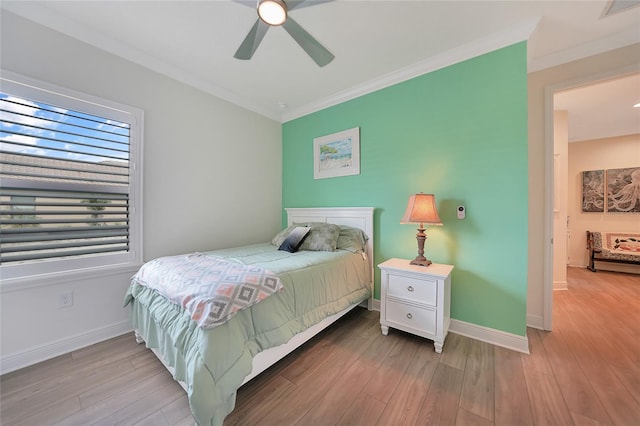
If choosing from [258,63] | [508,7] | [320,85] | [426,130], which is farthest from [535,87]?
[258,63]

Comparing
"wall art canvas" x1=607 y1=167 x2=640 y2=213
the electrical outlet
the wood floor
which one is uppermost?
A: "wall art canvas" x1=607 y1=167 x2=640 y2=213

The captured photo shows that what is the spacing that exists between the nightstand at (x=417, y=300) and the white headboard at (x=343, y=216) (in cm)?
54

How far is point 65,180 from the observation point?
6.15 feet

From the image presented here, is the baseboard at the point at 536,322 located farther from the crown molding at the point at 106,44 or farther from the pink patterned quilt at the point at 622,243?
the crown molding at the point at 106,44

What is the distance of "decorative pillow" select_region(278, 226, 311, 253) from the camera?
248 centimetres

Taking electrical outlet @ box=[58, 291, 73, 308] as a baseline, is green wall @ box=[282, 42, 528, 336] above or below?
above

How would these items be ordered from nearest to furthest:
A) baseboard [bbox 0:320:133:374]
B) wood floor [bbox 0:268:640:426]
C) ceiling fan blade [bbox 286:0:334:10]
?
1. wood floor [bbox 0:268:640:426]
2. ceiling fan blade [bbox 286:0:334:10]
3. baseboard [bbox 0:320:133:374]

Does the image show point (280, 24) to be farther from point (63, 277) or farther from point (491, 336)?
point (491, 336)

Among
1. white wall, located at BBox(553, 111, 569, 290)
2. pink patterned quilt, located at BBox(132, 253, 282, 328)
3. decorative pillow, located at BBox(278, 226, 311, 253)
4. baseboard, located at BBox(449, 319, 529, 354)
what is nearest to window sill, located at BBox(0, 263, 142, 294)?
pink patterned quilt, located at BBox(132, 253, 282, 328)

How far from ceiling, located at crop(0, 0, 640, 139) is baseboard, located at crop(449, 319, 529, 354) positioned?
2505mm

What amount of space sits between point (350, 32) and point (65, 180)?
2.72 m

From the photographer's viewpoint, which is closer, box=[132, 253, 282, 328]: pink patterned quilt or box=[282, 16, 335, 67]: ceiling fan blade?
box=[132, 253, 282, 328]: pink patterned quilt

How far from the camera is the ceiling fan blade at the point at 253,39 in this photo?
1.55m

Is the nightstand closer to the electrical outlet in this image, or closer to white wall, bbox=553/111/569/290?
white wall, bbox=553/111/569/290
